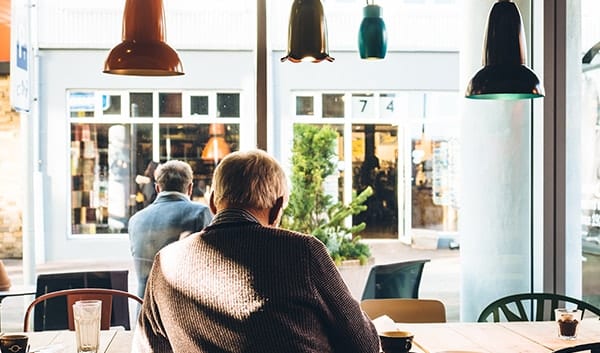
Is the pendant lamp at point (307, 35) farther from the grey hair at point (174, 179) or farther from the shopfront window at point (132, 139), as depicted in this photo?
the shopfront window at point (132, 139)

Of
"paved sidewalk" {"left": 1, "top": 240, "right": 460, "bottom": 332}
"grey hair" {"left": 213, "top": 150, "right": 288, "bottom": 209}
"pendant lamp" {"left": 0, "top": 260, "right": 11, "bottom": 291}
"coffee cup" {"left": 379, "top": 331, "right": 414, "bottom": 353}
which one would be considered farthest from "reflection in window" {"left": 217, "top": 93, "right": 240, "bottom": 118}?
"coffee cup" {"left": 379, "top": 331, "right": 414, "bottom": 353}

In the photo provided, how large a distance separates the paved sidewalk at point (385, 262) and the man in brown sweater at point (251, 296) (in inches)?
108

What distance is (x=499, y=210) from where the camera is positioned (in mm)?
4992

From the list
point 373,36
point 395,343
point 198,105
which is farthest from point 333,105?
point 395,343

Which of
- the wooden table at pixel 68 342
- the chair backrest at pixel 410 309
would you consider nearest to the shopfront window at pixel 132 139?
the chair backrest at pixel 410 309

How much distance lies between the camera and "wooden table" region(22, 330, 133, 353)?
279 cm

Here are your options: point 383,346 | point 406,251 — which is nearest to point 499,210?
point 406,251

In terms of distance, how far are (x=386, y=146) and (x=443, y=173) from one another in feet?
1.88

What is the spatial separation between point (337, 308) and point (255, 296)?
0.71ft

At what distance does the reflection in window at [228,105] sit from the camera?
5242 mm

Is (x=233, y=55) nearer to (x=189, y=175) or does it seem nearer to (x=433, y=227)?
(x=189, y=175)

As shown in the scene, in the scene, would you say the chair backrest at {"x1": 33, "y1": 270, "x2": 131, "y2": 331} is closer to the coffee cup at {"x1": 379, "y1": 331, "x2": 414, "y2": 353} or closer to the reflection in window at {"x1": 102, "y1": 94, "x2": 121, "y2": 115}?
the reflection in window at {"x1": 102, "y1": 94, "x2": 121, "y2": 115}

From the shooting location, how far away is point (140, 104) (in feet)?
17.8

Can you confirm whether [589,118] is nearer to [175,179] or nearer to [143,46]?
[175,179]
